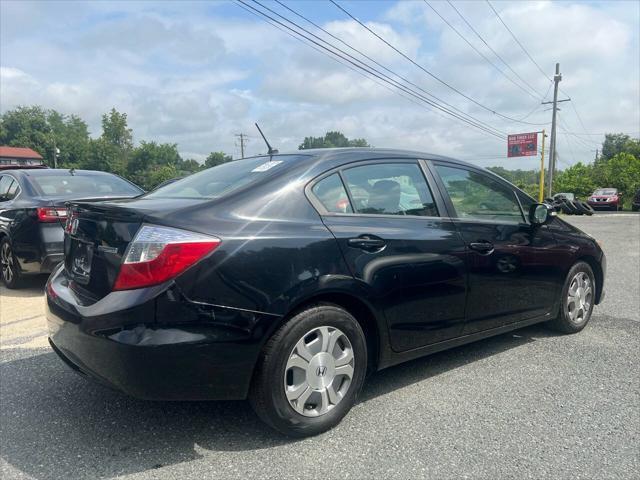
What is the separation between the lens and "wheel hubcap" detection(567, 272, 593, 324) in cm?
442

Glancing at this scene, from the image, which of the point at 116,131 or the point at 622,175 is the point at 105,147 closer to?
the point at 116,131

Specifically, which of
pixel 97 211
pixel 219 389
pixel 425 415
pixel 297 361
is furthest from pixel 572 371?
pixel 97 211

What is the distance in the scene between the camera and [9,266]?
616 centimetres

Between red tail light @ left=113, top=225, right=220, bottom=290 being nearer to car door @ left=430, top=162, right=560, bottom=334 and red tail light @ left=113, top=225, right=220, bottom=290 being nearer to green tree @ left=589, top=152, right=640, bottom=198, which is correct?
car door @ left=430, top=162, right=560, bottom=334

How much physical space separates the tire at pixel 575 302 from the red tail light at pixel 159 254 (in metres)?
3.27

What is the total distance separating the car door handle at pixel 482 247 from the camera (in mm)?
3436

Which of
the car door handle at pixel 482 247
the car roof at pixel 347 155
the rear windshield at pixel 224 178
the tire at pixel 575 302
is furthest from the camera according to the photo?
the tire at pixel 575 302

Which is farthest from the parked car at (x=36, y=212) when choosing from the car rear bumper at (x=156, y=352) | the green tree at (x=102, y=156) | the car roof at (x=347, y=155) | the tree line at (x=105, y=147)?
the green tree at (x=102, y=156)

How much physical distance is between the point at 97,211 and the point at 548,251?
10.9 ft

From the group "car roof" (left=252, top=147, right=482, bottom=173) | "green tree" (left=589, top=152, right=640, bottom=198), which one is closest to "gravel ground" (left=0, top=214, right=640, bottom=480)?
"car roof" (left=252, top=147, right=482, bottom=173)

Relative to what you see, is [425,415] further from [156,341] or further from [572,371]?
[156,341]

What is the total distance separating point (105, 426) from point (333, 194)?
1.81 meters

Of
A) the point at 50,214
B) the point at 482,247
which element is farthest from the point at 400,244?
the point at 50,214

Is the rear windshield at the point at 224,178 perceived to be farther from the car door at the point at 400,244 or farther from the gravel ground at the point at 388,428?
the gravel ground at the point at 388,428
